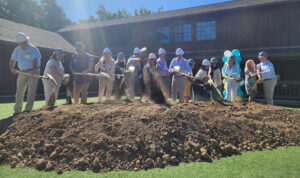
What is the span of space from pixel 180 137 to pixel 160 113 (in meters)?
0.56

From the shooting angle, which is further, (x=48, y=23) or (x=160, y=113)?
(x=48, y=23)

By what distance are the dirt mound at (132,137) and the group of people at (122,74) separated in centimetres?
133

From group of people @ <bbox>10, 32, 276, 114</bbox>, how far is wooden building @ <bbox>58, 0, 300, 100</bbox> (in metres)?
5.66

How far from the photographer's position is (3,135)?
2.97 meters

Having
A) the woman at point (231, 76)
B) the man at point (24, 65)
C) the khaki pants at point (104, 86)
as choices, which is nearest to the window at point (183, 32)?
the woman at point (231, 76)

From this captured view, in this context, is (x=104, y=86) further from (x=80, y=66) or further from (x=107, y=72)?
(x=80, y=66)

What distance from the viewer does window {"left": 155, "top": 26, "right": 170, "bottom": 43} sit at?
15.2m

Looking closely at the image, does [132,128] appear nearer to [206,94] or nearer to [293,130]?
[293,130]

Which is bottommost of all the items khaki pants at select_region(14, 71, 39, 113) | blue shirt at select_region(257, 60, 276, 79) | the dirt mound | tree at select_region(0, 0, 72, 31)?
the dirt mound

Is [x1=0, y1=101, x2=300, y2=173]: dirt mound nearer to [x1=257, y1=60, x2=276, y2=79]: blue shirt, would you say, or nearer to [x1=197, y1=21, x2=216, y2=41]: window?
[x1=257, y1=60, x2=276, y2=79]: blue shirt

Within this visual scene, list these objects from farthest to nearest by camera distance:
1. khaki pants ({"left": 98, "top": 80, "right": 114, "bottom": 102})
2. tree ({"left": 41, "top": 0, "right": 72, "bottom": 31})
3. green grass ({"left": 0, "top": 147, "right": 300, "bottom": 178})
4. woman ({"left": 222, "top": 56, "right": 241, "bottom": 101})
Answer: tree ({"left": 41, "top": 0, "right": 72, "bottom": 31})
khaki pants ({"left": 98, "top": 80, "right": 114, "bottom": 102})
woman ({"left": 222, "top": 56, "right": 241, "bottom": 101})
green grass ({"left": 0, "top": 147, "right": 300, "bottom": 178})

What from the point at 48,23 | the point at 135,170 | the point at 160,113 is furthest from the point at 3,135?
the point at 48,23

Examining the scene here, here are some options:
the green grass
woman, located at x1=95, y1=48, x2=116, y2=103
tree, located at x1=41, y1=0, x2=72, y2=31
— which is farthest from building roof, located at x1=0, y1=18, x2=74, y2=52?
tree, located at x1=41, y1=0, x2=72, y2=31

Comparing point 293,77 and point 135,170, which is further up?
point 293,77
